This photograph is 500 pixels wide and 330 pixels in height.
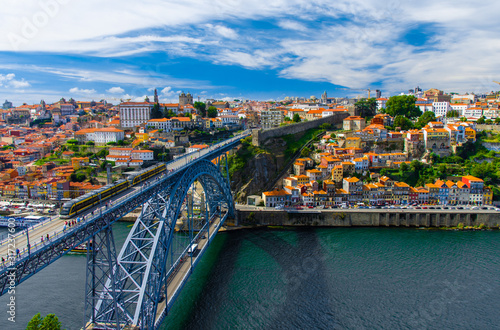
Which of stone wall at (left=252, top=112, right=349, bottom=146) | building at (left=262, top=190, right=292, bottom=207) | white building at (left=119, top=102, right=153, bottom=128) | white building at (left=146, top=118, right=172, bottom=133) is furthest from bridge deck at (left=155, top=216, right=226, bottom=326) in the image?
white building at (left=119, top=102, right=153, bottom=128)

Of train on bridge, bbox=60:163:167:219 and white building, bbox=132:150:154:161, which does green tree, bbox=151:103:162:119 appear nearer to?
white building, bbox=132:150:154:161

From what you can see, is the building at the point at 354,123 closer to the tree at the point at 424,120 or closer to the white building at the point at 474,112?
the tree at the point at 424,120

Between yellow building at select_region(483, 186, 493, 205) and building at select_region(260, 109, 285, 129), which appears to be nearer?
yellow building at select_region(483, 186, 493, 205)

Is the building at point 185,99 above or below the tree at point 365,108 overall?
above

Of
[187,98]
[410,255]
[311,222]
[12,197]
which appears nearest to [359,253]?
[410,255]

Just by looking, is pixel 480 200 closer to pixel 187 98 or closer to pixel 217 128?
pixel 217 128

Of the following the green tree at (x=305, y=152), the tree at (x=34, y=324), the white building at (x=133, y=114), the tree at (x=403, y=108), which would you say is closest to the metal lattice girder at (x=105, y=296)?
the tree at (x=34, y=324)
